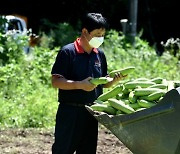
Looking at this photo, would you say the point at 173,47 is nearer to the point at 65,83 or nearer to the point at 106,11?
the point at 106,11

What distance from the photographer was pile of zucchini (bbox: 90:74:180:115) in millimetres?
4543

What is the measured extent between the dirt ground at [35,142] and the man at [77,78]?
199 cm

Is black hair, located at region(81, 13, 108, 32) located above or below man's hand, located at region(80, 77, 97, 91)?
above

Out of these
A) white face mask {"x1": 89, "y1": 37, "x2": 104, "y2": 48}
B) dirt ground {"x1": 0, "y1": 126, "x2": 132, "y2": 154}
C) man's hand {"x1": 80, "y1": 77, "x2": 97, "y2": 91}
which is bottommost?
dirt ground {"x1": 0, "y1": 126, "x2": 132, "y2": 154}

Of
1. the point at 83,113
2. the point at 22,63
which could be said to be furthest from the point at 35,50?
the point at 83,113

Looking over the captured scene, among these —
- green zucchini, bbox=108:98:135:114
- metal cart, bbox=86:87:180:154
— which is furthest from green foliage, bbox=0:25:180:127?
metal cart, bbox=86:87:180:154

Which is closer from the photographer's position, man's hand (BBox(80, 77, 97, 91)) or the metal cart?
the metal cart

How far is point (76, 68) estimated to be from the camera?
493 centimetres

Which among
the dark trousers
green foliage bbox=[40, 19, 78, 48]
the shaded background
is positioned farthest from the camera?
the shaded background

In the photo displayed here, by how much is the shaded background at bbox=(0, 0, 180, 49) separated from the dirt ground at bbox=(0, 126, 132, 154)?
1406 cm

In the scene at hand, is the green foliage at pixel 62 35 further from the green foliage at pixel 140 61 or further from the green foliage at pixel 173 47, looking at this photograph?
the green foliage at pixel 173 47

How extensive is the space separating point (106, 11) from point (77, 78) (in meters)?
17.2

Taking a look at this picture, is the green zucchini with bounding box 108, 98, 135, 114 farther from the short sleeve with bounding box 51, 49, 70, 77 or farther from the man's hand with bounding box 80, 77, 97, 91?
the short sleeve with bounding box 51, 49, 70, 77

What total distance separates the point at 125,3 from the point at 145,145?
17680 millimetres
